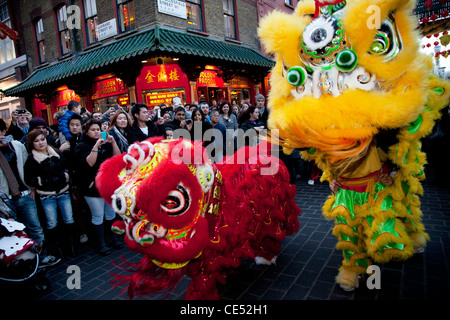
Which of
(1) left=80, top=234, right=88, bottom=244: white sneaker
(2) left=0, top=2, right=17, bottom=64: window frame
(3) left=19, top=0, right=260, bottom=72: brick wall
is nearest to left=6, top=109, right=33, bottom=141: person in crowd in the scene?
(1) left=80, top=234, right=88, bottom=244: white sneaker

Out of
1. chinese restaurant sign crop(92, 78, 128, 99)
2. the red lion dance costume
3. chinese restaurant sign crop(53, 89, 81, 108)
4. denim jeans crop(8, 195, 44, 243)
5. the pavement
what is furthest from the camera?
chinese restaurant sign crop(53, 89, 81, 108)

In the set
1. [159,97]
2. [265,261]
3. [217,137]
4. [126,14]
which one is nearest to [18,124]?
[217,137]

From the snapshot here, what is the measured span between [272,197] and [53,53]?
13.4m

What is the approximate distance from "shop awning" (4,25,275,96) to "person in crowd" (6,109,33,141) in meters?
3.78

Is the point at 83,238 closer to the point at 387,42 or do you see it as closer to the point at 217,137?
the point at 217,137

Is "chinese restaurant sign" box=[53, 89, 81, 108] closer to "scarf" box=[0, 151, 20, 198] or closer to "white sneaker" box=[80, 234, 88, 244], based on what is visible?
"white sneaker" box=[80, 234, 88, 244]

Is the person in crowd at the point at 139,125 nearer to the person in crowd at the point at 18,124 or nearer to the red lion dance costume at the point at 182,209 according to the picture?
the red lion dance costume at the point at 182,209

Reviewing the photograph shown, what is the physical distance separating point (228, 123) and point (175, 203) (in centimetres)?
439

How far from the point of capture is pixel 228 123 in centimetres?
592

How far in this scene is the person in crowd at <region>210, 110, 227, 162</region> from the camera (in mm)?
5117
